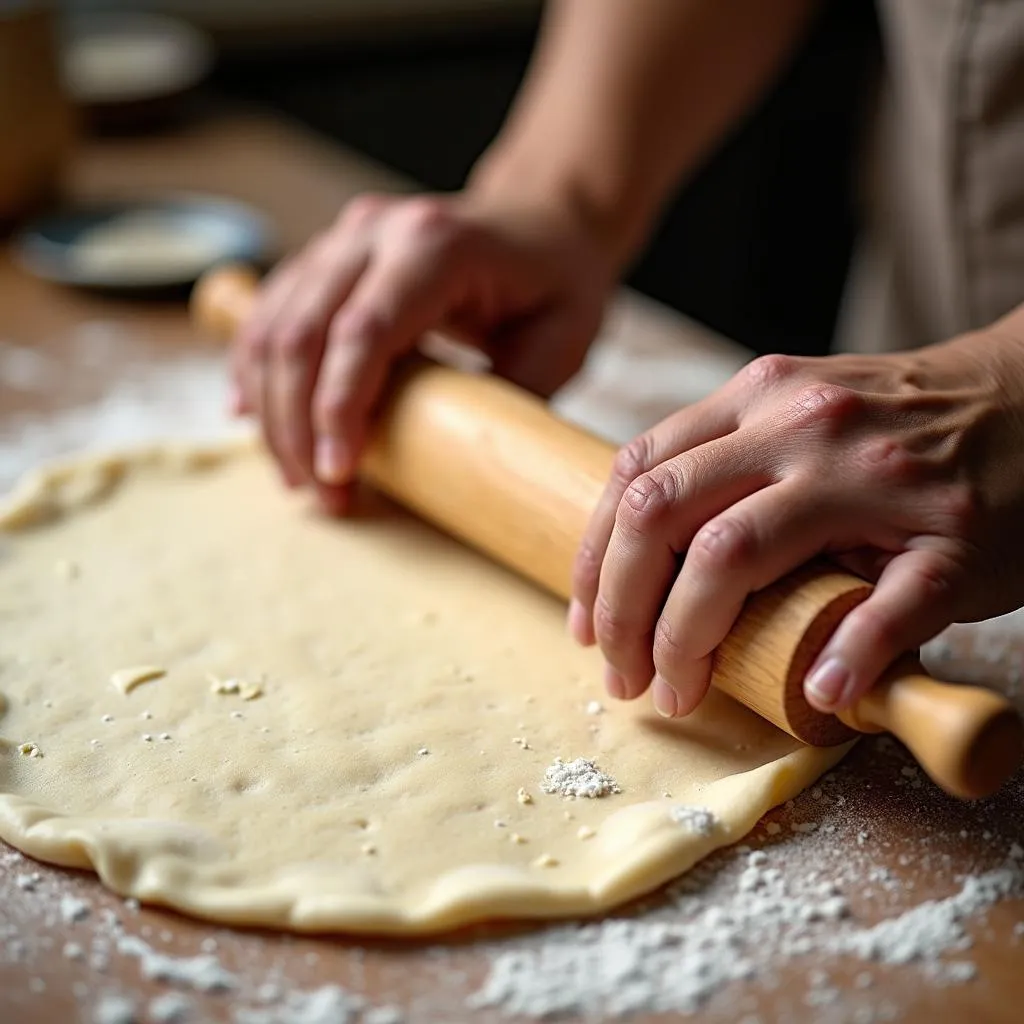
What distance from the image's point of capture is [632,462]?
107 centimetres

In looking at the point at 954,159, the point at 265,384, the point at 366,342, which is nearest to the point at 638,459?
the point at 366,342

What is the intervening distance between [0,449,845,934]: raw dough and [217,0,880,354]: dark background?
230 centimetres

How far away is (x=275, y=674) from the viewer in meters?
1.21

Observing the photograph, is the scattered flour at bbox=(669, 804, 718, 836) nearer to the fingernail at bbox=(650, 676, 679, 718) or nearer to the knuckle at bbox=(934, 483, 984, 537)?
the fingernail at bbox=(650, 676, 679, 718)

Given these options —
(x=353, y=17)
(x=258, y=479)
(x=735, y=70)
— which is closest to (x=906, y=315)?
(x=735, y=70)

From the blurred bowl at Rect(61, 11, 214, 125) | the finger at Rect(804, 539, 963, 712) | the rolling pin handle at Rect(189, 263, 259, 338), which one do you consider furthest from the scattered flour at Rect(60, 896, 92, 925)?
the blurred bowl at Rect(61, 11, 214, 125)

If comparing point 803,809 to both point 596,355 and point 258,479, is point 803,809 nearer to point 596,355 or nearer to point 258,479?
point 258,479

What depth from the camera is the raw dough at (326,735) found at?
96 centimetres

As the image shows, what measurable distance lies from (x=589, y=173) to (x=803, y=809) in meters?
0.93

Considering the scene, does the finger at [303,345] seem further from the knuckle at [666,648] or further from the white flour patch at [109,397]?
the knuckle at [666,648]

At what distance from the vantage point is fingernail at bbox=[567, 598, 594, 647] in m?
1.14

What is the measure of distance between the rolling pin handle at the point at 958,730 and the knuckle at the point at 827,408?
7.9 inches

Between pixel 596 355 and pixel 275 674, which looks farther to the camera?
pixel 596 355

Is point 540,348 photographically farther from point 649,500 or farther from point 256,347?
point 649,500
